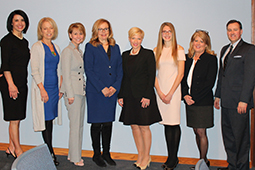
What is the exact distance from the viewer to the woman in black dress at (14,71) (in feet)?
8.52

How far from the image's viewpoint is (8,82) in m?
2.61

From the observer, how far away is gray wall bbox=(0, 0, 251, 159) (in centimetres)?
288

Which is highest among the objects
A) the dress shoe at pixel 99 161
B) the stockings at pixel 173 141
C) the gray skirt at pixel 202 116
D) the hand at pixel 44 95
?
the hand at pixel 44 95

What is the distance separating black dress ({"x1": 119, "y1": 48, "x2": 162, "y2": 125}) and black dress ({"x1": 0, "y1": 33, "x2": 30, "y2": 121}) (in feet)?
4.23

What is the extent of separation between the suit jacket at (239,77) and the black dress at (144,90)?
2.60ft

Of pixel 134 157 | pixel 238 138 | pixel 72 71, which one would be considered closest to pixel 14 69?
pixel 72 71

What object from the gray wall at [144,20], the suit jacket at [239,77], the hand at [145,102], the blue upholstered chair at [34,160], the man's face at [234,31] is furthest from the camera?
the gray wall at [144,20]

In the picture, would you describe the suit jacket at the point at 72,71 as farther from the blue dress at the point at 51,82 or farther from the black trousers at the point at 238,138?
the black trousers at the point at 238,138

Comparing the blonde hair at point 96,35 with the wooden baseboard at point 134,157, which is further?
the wooden baseboard at point 134,157

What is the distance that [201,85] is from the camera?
2.49 m

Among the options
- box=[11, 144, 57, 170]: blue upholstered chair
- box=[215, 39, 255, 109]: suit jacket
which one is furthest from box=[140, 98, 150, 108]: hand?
box=[11, 144, 57, 170]: blue upholstered chair

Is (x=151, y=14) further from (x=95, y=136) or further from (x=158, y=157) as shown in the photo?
(x=158, y=157)

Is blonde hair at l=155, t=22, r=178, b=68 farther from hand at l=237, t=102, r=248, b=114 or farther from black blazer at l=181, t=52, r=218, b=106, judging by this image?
hand at l=237, t=102, r=248, b=114

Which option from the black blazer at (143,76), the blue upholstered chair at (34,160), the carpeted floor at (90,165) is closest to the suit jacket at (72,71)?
the black blazer at (143,76)
